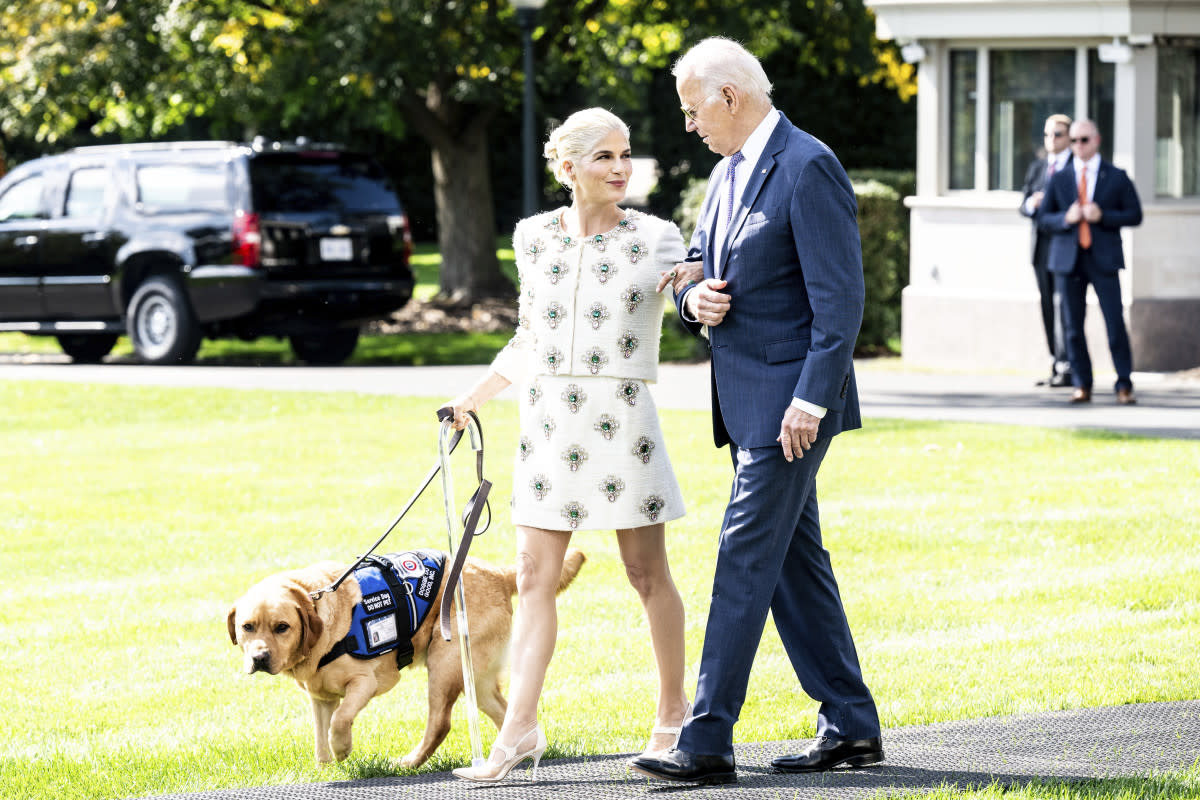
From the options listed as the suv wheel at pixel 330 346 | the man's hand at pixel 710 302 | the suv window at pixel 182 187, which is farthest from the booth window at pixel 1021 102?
the man's hand at pixel 710 302

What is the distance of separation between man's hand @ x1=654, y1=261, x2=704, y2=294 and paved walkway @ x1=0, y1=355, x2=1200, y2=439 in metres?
7.38

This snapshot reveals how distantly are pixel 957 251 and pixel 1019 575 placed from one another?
9274 mm

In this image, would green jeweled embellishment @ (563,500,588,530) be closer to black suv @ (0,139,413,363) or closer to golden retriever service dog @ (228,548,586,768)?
golden retriever service dog @ (228,548,586,768)

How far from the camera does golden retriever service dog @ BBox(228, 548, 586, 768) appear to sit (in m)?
5.03

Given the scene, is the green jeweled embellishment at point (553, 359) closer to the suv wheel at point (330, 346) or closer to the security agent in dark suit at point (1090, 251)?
the security agent in dark suit at point (1090, 251)

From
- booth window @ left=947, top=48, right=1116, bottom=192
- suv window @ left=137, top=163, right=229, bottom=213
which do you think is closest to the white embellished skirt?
booth window @ left=947, top=48, right=1116, bottom=192

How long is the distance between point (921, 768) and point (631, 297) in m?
1.49

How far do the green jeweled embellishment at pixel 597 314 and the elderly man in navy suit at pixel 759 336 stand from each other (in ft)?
0.88

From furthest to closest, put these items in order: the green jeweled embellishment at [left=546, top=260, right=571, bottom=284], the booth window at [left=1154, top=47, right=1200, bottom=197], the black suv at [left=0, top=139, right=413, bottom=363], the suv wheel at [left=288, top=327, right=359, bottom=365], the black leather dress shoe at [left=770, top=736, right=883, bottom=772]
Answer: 1. the suv wheel at [left=288, top=327, right=359, bottom=365]
2. the black suv at [left=0, top=139, right=413, bottom=363]
3. the booth window at [left=1154, top=47, right=1200, bottom=197]
4. the green jeweled embellishment at [left=546, top=260, right=571, bottom=284]
5. the black leather dress shoe at [left=770, top=736, right=883, bottom=772]

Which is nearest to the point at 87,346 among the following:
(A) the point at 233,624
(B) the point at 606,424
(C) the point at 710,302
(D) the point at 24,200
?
(D) the point at 24,200

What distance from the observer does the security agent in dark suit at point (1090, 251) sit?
43.3ft

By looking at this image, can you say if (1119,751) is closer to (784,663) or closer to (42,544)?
(784,663)

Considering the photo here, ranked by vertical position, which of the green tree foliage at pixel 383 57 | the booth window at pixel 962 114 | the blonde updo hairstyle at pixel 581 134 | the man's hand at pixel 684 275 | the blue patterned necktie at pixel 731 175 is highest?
the green tree foliage at pixel 383 57

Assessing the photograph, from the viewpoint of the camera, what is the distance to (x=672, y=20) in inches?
836
